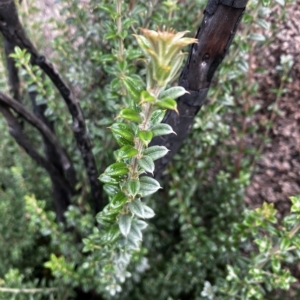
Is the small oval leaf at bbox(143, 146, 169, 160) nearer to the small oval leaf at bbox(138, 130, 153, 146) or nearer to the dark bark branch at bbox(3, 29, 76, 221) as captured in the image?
the small oval leaf at bbox(138, 130, 153, 146)

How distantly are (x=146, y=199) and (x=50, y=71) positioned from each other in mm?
431

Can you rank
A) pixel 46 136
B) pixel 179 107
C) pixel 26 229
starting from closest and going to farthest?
pixel 179 107
pixel 46 136
pixel 26 229

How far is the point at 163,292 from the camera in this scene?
1035mm

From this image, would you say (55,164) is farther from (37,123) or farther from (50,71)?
(50,71)

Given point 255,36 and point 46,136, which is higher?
point 255,36

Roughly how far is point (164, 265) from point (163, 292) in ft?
0.32

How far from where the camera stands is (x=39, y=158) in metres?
0.93

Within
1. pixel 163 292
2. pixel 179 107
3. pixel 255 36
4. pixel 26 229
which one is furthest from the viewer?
pixel 26 229

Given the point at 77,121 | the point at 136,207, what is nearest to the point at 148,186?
the point at 136,207

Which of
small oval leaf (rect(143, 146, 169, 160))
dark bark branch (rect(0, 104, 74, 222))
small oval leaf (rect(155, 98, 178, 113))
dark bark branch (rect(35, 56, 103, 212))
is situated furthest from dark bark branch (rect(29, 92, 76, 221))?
small oval leaf (rect(155, 98, 178, 113))

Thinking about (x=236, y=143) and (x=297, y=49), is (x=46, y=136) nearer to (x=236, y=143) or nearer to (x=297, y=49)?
(x=236, y=143)

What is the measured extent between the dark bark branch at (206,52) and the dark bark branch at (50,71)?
8.4 inches

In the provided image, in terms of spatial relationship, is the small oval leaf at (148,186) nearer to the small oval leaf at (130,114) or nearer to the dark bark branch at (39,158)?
the small oval leaf at (130,114)

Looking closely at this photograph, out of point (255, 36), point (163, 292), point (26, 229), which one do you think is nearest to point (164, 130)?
point (255, 36)
